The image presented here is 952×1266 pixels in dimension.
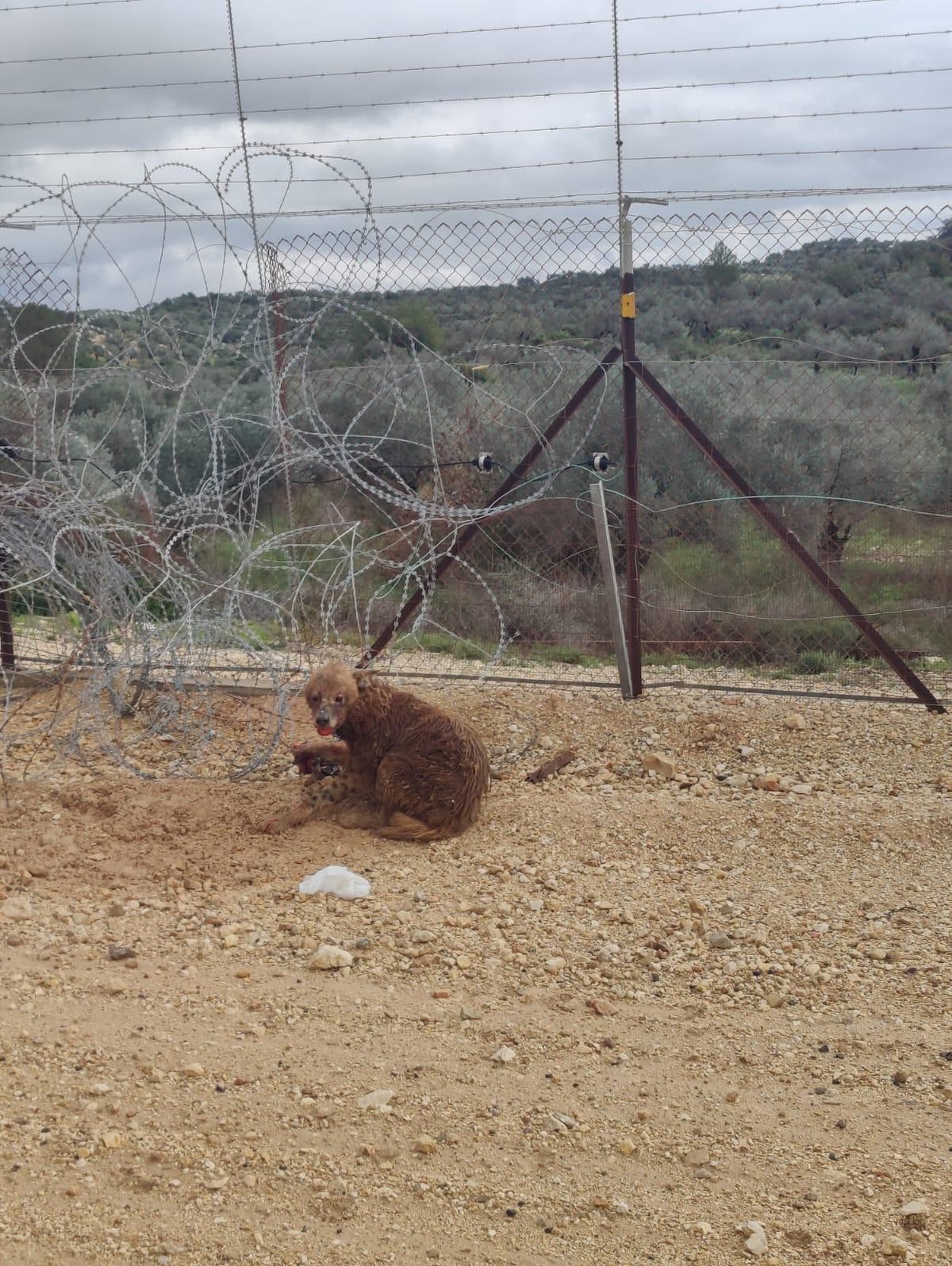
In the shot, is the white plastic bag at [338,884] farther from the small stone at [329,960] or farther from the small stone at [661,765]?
the small stone at [661,765]

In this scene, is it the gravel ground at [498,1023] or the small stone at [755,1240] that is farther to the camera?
the gravel ground at [498,1023]

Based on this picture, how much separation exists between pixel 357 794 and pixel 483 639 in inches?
123

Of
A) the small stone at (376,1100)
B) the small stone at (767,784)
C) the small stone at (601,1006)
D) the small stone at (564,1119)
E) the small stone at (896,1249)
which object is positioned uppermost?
the small stone at (376,1100)

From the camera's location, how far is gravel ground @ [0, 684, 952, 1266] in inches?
102

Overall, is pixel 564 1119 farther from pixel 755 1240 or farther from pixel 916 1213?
pixel 916 1213

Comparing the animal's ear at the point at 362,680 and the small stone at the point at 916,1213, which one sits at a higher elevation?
the animal's ear at the point at 362,680

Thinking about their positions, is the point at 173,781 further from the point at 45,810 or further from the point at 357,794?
the point at 357,794

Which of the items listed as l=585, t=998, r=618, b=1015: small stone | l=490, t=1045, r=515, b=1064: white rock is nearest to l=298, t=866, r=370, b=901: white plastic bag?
l=585, t=998, r=618, b=1015: small stone

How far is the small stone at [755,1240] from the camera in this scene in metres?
2.48

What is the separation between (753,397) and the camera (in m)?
8.91

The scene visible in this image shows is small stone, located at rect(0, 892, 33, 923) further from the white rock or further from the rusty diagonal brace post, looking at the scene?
the rusty diagonal brace post

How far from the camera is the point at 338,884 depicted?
4.39 metres

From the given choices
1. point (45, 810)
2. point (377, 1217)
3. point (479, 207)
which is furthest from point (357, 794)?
point (479, 207)

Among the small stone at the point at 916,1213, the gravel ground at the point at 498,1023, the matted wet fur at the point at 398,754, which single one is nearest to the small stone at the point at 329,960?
the gravel ground at the point at 498,1023
